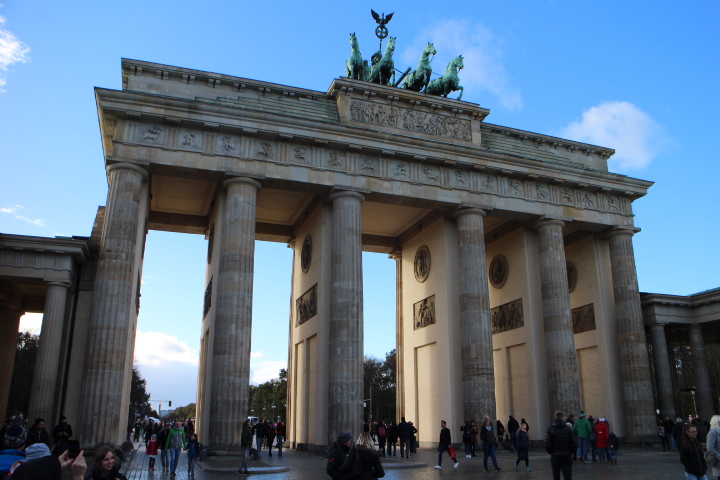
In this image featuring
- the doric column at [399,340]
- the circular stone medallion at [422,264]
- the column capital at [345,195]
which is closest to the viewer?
the column capital at [345,195]

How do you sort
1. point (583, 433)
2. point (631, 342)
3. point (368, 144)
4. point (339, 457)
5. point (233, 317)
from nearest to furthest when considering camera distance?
point (339, 457), point (583, 433), point (233, 317), point (368, 144), point (631, 342)

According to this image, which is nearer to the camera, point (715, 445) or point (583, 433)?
point (715, 445)

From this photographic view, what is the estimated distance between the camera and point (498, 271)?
107ft

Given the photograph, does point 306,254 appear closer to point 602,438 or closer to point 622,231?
point 602,438

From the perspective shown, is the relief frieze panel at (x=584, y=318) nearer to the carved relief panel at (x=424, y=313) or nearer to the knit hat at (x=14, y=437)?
the carved relief panel at (x=424, y=313)

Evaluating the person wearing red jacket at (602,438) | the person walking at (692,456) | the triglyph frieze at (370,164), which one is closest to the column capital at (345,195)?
the triglyph frieze at (370,164)

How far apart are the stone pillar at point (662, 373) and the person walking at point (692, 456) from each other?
913 inches

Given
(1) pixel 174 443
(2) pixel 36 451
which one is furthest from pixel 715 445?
(1) pixel 174 443

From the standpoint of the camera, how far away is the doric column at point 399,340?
31969mm

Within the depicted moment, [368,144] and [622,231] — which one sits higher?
[368,144]

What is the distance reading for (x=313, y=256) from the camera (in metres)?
27.6

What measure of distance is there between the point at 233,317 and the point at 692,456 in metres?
17.1

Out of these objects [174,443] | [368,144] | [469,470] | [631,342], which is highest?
[368,144]

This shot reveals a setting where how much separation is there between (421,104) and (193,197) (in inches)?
470
